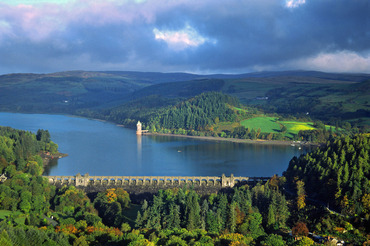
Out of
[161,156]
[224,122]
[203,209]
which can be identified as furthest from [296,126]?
[203,209]

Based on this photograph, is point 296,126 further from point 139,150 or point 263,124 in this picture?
point 139,150

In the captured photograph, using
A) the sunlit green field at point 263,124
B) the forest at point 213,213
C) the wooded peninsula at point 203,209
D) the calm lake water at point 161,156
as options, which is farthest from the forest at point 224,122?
the forest at point 213,213

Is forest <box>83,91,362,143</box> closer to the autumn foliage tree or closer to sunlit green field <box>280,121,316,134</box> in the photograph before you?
sunlit green field <box>280,121,316,134</box>

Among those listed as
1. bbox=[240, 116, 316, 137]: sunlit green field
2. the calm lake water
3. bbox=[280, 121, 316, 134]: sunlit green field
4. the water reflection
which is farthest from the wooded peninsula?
bbox=[240, 116, 316, 137]: sunlit green field

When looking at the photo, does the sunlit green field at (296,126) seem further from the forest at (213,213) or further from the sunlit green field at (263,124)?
the forest at (213,213)

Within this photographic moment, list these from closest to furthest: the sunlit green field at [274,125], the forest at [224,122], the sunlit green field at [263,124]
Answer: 1. the forest at [224,122]
2. the sunlit green field at [274,125]
3. the sunlit green field at [263,124]

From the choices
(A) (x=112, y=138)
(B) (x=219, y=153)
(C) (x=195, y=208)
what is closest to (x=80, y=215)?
(C) (x=195, y=208)
